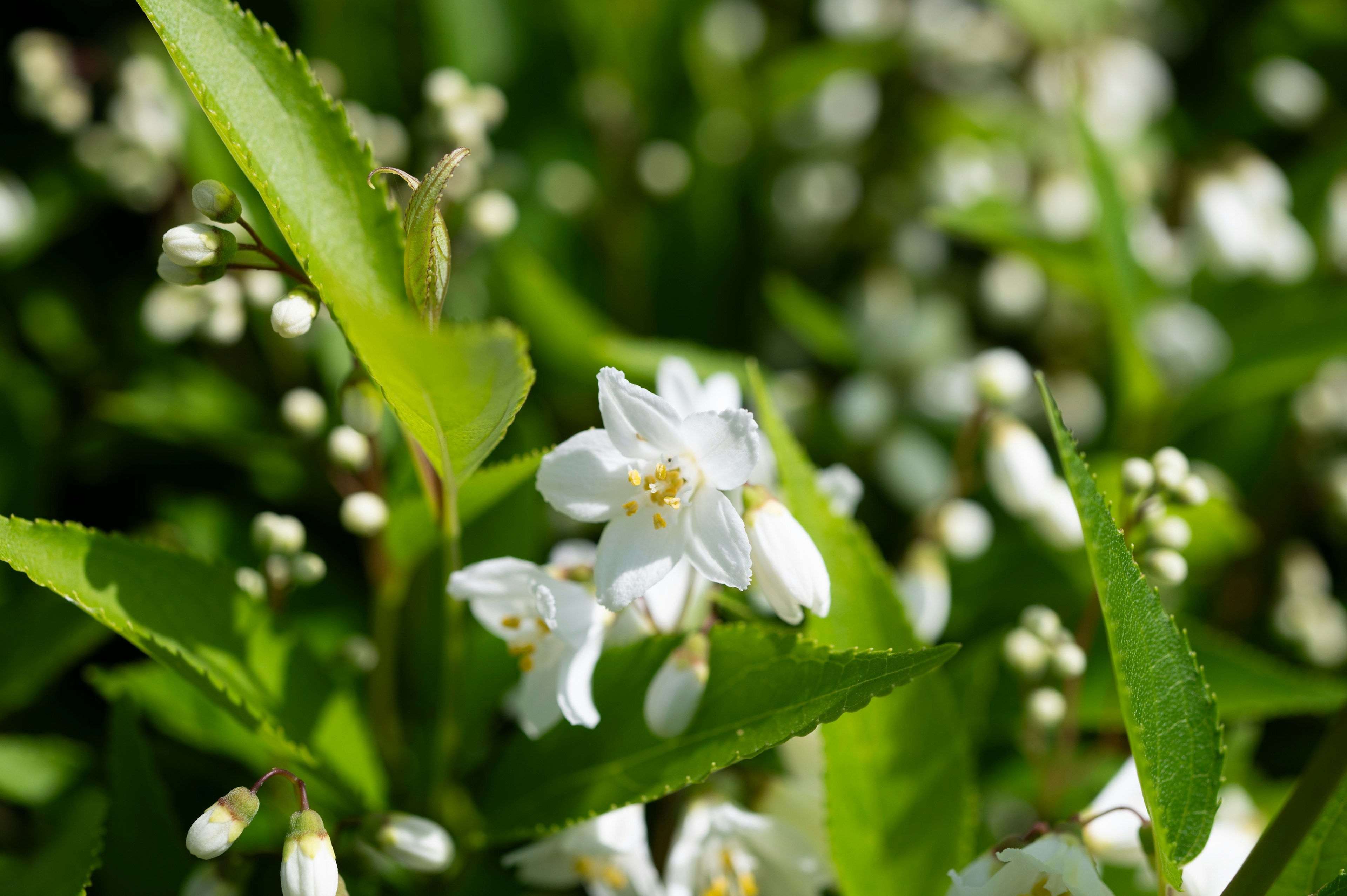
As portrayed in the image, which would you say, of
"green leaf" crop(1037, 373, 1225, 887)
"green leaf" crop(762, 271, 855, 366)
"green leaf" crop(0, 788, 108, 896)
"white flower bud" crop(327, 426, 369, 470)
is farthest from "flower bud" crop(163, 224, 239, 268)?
"green leaf" crop(762, 271, 855, 366)

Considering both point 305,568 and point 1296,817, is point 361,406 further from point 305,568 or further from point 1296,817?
point 1296,817

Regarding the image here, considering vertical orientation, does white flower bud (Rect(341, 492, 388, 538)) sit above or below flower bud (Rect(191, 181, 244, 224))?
below

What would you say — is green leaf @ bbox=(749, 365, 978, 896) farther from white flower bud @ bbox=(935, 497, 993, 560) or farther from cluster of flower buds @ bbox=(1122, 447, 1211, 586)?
white flower bud @ bbox=(935, 497, 993, 560)

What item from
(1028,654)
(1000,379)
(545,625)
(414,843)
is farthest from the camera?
(1000,379)

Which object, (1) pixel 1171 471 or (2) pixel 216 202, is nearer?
(2) pixel 216 202

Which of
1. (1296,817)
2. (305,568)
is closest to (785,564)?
(1296,817)

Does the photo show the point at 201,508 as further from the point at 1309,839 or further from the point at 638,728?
the point at 1309,839

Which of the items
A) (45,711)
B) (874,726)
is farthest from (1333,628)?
(45,711)
